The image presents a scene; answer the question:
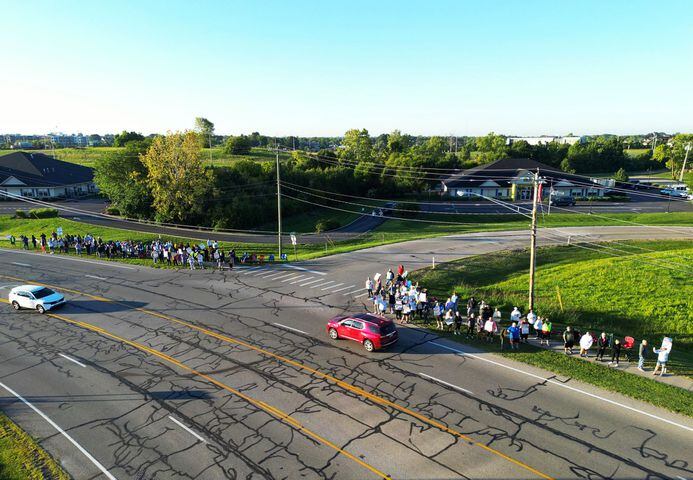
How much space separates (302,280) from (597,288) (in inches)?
769

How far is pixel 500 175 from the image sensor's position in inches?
3233

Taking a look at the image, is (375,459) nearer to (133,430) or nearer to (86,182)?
(133,430)

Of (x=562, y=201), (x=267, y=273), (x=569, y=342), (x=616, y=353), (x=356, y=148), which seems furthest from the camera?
(x=356, y=148)

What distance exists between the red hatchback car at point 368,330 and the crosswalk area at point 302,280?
6782 millimetres

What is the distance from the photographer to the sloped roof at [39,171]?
80188mm

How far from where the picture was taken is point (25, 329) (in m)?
22.2

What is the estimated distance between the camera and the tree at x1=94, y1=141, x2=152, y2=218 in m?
60.3

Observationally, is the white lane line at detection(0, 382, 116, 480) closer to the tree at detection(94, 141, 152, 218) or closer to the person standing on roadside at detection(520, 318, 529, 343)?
the person standing on roadside at detection(520, 318, 529, 343)

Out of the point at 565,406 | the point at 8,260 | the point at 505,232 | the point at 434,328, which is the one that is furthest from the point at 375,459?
the point at 8,260

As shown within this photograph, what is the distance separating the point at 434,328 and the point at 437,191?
65922 mm

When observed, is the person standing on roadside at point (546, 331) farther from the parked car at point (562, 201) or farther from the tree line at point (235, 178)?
the parked car at point (562, 201)

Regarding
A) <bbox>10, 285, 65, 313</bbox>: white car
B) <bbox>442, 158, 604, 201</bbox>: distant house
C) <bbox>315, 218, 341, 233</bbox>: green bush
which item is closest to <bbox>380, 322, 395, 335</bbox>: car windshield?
<bbox>10, 285, 65, 313</bbox>: white car

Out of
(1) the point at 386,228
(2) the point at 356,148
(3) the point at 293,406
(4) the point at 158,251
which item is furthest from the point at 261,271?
(2) the point at 356,148

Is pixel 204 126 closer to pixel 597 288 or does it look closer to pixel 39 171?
pixel 39 171
